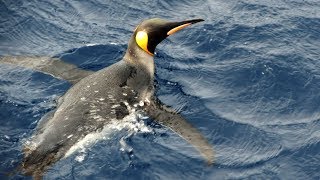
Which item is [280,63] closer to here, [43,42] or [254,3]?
[254,3]

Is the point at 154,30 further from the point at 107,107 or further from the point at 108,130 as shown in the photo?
the point at 108,130

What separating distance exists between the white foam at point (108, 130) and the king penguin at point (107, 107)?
0.18 ft

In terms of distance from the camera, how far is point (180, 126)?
7.23 m

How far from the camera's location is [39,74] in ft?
27.7

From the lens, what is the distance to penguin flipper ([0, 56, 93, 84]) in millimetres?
8266

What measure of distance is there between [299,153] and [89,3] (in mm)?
5954

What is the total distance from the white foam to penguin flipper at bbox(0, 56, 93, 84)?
1.25 m

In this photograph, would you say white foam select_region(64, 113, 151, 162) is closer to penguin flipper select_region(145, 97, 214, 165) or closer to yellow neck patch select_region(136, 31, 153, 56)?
penguin flipper select_region(145, 97, 214, 165)

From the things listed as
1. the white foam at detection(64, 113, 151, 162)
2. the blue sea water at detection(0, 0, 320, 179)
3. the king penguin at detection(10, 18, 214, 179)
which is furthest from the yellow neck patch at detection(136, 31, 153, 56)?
the white foam at detection(64, 113, 151, 162)

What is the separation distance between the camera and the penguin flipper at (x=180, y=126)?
6824 millimetres

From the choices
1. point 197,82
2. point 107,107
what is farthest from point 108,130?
point 197,82

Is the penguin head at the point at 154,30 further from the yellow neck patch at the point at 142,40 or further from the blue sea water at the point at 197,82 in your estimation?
the blue sea water at the point at 197,82

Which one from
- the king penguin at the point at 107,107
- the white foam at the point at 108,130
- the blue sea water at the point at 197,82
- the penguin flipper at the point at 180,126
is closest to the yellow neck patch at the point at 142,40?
the king penguin at the point at 107,107

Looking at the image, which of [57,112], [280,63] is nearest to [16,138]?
[57,112]
